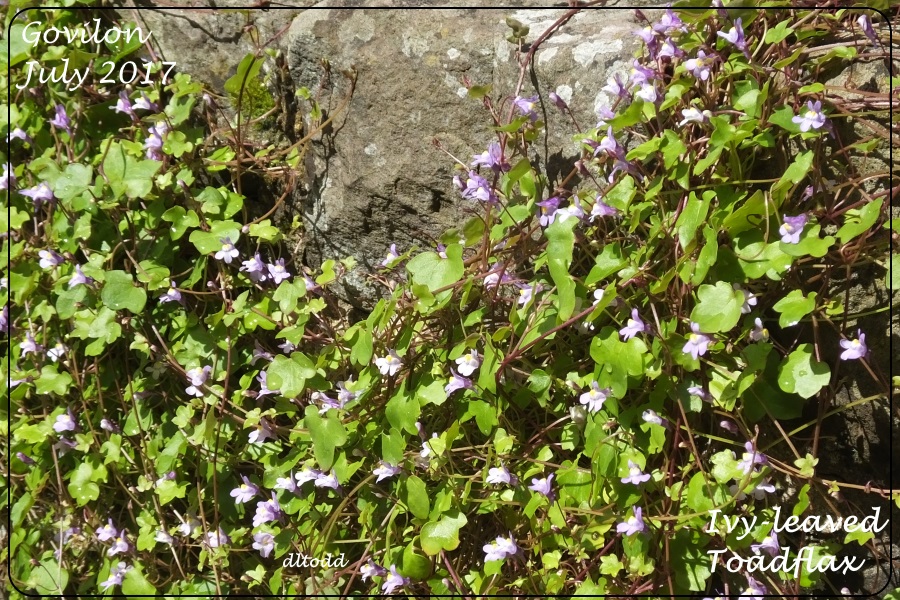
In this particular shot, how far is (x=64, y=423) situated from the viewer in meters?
2.34

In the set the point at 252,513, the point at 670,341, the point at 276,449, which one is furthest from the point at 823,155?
the point at 252,513

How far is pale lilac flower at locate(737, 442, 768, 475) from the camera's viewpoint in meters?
1.53

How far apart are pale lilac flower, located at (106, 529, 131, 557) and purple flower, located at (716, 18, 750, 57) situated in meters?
2.22

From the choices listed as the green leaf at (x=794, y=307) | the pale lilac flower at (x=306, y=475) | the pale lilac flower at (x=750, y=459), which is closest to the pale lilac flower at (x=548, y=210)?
the green leaf at (x=794, y=307)

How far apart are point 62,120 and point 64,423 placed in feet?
3.33

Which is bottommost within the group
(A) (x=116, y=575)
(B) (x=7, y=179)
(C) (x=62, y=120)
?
(A) (x=116, y=575)

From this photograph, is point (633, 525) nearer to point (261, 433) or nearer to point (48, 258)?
point (261, 433)

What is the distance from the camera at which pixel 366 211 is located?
2297 mm

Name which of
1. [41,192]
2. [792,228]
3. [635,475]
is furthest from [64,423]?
[792,228]

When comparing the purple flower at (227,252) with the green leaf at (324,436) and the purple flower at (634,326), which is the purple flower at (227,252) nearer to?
the green leaf at (324,436)

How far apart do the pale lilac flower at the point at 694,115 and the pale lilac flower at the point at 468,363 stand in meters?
0.72

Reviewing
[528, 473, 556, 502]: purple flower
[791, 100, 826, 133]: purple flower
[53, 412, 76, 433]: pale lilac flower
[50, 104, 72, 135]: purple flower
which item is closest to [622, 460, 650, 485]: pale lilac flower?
[528, 473, 556, 502]: purple flower

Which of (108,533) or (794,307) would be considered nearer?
(794,307)

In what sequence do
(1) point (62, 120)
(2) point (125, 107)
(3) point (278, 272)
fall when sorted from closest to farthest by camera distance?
(3) point (278, 272) → (2) point (125, 107) → (1) point (62, 120)
